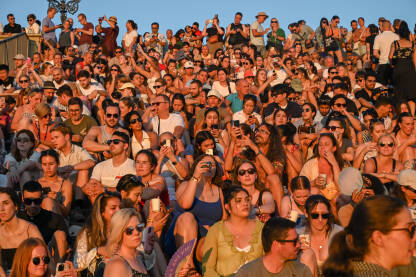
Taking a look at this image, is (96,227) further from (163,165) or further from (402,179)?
(402,179)

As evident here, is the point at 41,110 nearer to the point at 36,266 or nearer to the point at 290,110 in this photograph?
the point at 290,110

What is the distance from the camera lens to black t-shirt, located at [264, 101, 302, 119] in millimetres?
11288

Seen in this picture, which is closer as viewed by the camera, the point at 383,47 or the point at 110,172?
the point at 110,172

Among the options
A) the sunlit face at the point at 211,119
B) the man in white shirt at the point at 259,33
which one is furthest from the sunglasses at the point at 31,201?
the man in white shirt at the point at 259,33

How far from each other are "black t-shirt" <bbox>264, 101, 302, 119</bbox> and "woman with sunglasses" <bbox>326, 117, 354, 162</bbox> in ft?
7.01

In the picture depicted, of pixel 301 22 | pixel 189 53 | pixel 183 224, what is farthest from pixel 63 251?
pixel 301 22

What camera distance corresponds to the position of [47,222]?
22.0ft

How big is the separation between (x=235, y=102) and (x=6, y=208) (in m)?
6.94

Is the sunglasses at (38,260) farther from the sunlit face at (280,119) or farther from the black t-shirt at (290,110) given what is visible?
the black t-shirt at (290,110)

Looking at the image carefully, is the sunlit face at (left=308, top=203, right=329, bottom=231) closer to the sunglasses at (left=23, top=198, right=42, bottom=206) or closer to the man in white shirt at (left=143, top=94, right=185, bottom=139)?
the sunglasses at (left=23, top=198, right=42, bottom=206)

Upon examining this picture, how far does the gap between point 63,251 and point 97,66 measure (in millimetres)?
8863

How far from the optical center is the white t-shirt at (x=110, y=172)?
810 centimetres

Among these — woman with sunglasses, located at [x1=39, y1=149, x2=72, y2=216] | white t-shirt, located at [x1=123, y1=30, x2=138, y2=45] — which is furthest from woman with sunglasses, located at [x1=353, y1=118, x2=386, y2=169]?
white t-shirt, located at [x1=123, y1=30, x2=138, y2=45]

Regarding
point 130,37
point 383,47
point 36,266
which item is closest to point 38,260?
point 36,266
